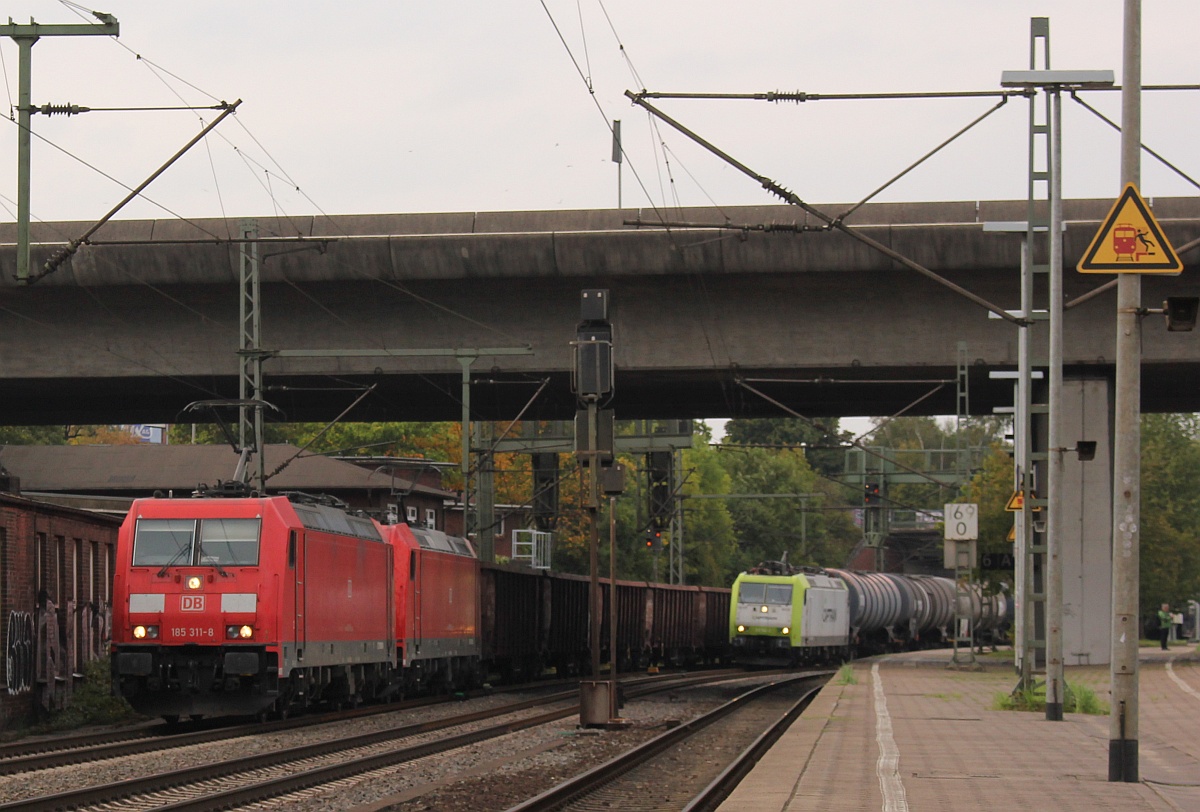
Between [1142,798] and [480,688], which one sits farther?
[480,688]

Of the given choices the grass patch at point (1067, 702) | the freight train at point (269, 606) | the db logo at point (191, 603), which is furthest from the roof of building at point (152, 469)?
the db logo at point (191, 603)

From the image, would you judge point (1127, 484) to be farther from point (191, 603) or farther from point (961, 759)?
point (191, 603)

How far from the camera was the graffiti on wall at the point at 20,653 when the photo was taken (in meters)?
21.7

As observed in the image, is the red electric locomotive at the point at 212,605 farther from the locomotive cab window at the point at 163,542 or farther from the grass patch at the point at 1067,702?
the grass patch at the point at 1067,702

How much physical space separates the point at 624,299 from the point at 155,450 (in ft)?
136

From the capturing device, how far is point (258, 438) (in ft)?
87.9

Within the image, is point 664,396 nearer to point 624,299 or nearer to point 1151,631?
point 624,299

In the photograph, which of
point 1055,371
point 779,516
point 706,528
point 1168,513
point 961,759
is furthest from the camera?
point 779,516

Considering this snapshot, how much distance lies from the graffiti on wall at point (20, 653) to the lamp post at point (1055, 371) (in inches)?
505

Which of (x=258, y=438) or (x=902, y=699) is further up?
(x=258, y=438)

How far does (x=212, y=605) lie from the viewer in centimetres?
2152

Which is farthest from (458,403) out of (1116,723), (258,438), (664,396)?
(1116,723)

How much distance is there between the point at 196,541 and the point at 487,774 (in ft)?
23.3

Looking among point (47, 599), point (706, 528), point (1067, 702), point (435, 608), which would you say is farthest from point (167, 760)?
point (706, 528)
